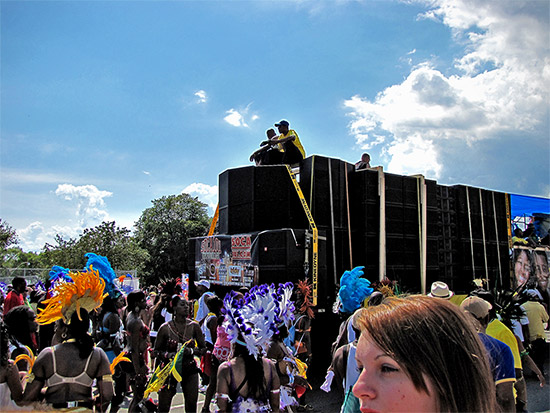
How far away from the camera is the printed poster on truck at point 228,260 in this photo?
744 cm

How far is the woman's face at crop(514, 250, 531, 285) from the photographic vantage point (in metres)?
11.8

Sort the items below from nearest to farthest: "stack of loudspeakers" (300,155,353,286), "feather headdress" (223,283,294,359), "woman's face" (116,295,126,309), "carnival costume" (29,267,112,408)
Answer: "feather headdress" (223,283,294,359) < "carnival costume" (29,267,112,408) < "woman's face" (116,295,126,309) < "stack of loudspeakers" (300,155,353,286)

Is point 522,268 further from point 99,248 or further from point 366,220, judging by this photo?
point 99,248

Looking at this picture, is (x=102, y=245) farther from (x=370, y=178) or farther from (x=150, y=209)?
(x=370, y=178)

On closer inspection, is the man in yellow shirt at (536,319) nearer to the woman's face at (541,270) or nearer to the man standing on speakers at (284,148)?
the man standing on speakers at (284,148)

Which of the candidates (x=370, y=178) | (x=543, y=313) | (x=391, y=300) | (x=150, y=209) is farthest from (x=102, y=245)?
(x=391, y=300)

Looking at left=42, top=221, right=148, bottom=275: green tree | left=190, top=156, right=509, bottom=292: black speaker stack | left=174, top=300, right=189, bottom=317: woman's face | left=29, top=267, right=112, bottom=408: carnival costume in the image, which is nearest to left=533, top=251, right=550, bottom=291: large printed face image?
left=190, top=156, right=509, bottom=292: black speaker stack

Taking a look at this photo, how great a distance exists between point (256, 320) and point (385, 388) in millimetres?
2579

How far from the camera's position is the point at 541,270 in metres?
12.5

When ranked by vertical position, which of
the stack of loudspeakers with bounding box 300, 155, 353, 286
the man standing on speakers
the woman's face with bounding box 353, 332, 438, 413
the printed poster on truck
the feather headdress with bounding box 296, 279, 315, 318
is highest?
the man standing on speakers

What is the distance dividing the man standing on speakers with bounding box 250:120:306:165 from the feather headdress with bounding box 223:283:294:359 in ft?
18.0

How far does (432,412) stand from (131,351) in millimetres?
5331

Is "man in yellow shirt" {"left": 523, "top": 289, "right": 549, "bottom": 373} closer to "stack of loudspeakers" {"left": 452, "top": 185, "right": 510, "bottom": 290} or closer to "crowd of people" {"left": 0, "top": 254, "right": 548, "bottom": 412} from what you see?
"crowd of people" {"left": 0, "top": 254, "right": 548, "bottom": 412}

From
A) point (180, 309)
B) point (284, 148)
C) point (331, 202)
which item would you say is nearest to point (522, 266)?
point (331, 202)
